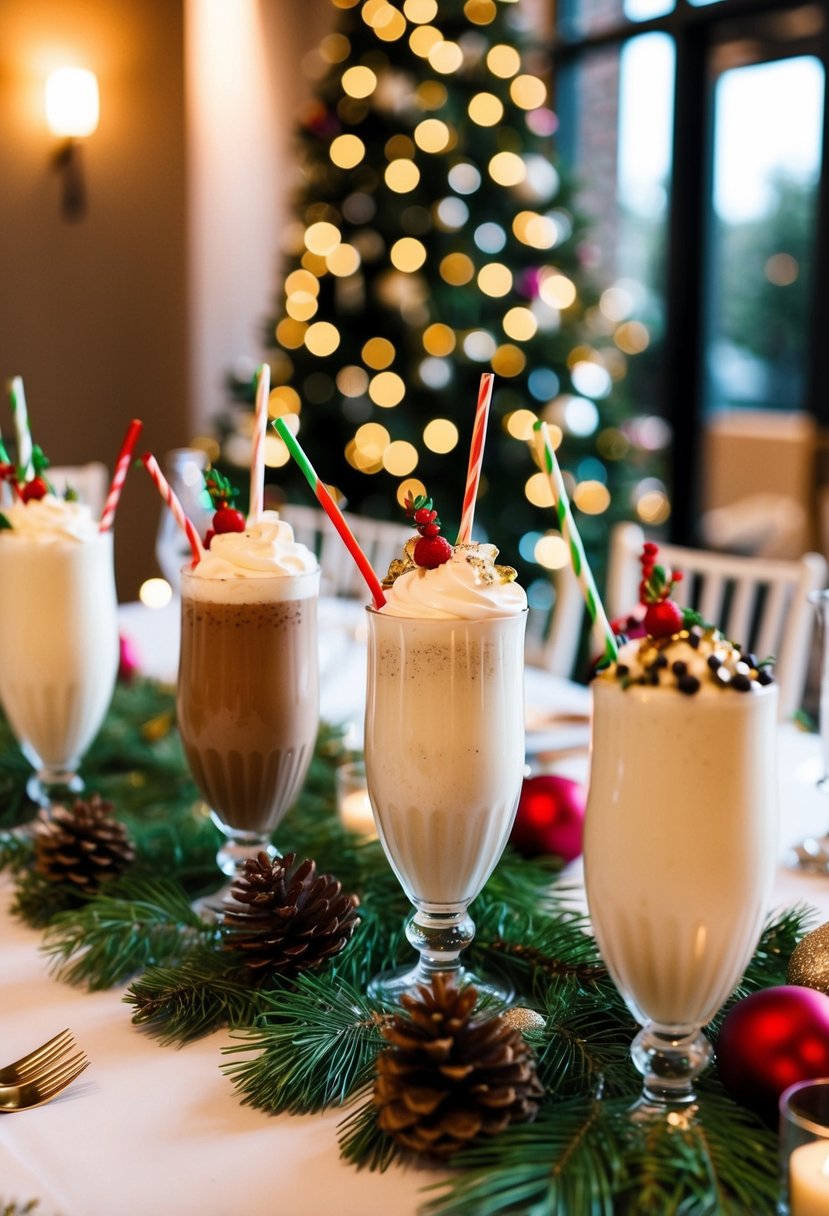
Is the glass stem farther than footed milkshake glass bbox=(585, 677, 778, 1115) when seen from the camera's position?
Yes

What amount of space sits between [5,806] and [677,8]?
13.7 ft

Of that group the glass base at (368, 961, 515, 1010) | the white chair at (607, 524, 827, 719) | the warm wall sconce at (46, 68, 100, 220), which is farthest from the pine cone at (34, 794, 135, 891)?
the warm wall sconce at (46, 68, 100, 220)

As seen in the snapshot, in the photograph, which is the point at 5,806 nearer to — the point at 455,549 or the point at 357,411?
the point at 455,549

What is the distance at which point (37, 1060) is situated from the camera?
0.82 m

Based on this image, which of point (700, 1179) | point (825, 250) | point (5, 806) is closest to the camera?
point (700, 1179)

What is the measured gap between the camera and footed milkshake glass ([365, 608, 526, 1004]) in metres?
0.86

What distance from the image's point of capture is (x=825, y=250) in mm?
4320

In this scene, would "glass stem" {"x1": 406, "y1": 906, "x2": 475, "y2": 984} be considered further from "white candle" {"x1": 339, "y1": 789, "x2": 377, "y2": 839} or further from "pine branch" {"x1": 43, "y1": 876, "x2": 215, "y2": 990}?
"white candle" {"x1": 339, "y1": 789, "x2": 377, "y2": 839}

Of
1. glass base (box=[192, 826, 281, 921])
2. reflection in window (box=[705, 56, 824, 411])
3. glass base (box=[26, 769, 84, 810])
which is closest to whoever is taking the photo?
glass base (box=[192, 826, 281, 921])

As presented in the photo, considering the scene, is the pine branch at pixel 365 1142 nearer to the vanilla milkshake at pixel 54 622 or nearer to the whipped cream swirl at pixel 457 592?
the whipped cream swirl at pixel 457 592

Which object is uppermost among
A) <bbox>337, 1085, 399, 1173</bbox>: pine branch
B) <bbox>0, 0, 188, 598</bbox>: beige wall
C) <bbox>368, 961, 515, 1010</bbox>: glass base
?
<bbox>0, 0, 188, 598</bbox>: beige wall

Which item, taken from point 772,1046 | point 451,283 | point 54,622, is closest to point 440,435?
point 451,283

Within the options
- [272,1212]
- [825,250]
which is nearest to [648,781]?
[272,1212]

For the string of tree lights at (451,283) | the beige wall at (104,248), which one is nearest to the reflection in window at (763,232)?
the string of tree lights at (451,283)
